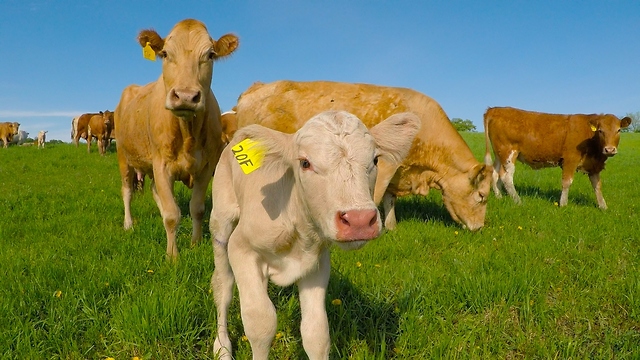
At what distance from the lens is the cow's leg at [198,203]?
5.48 meters

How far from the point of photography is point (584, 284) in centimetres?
412

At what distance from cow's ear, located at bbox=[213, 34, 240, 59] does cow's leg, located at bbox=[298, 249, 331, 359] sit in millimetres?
3510

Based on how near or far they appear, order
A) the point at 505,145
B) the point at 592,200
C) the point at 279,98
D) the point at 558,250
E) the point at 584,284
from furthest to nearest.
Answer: the point at 505,145 < the point at 592,200 < the point at 279,98 < the point at 558,250 < the point at 584,284

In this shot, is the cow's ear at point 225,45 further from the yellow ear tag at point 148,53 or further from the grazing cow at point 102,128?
the grazing cow at point 102,128

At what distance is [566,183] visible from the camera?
10.0 metres

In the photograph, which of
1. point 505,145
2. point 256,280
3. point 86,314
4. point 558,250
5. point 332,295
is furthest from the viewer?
point 505,145

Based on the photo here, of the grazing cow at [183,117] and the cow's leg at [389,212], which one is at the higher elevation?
the grazing cow at [183,117]

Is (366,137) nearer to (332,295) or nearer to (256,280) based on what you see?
(256,280)

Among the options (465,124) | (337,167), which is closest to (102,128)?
(337,167)

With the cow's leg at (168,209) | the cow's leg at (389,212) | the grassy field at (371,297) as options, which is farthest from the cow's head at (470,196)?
the cow's leg at (168,209)

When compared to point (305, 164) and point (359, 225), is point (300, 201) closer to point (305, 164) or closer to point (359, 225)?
point (305, 164)

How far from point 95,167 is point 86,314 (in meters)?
14.0

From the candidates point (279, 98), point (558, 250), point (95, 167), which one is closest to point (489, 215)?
point (558, 250)

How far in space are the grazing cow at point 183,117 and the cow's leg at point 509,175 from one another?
6951mm
